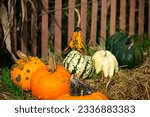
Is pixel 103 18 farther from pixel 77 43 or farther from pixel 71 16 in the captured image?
pixel 77 43

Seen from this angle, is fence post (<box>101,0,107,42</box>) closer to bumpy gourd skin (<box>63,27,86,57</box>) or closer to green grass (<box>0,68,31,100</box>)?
bumpy gourd skin (<box>63,27,86,57</box>)

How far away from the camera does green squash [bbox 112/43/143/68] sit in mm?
4901

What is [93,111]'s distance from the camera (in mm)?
3383

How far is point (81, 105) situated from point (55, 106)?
0.19 metres

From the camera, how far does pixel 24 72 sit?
432 centimetres

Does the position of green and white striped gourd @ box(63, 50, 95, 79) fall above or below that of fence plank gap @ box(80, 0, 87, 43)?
below

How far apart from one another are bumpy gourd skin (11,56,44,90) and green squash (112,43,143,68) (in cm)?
97

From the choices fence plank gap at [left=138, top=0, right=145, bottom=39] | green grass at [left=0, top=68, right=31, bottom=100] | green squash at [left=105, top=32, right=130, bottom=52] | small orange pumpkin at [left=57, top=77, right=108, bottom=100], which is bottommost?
green grass at [left=0, top=68, right=31, bottom=100]

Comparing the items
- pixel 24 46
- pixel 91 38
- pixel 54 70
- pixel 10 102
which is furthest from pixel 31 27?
pixel 10 102

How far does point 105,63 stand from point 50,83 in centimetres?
81

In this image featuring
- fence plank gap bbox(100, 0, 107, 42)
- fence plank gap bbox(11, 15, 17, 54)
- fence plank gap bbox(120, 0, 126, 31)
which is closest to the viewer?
fence plank gap bbox(11, 15, 17, 54)

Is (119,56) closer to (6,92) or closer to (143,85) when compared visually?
(143,85)

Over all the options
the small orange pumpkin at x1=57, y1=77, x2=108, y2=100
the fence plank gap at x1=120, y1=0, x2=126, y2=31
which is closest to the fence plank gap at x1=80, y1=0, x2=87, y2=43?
the fence plank gap at x1=120, y1=0, x2=126, y2=31

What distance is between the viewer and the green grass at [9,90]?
4.23 metres
